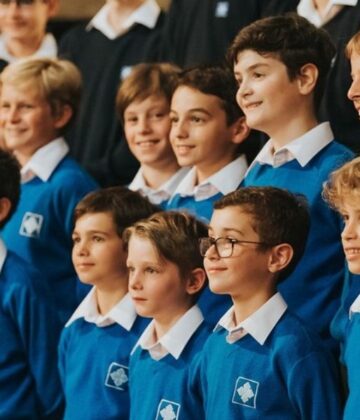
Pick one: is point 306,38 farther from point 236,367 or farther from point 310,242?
point 236,367

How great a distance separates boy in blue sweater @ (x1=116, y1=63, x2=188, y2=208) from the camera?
457cm

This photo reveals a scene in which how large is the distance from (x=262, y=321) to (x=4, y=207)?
4.25 feet

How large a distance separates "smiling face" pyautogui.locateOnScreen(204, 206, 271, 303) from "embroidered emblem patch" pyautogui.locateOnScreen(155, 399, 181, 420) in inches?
13.9

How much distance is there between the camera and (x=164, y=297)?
3.83m

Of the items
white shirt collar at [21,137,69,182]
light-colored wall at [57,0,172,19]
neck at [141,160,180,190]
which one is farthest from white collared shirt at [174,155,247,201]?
light-colored wall at [57,0,172,19]

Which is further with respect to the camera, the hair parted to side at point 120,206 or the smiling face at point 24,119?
the smiling face at point 24,119

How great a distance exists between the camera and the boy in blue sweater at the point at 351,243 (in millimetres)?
3277

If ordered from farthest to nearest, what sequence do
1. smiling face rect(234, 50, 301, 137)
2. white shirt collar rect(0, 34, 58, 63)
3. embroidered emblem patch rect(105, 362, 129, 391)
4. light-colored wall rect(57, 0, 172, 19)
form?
light-colored wall rect(57, 0, 172, 19)
white shirt collar rect(0, 34, 58, 63)
embroidered emblem patch rect(105, 362, 129, 391)
smiling face rect(234, 50, 301, 137)

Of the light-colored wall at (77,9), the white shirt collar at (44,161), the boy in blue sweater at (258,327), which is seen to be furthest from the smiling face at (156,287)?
the light-colored wall at (77,9)

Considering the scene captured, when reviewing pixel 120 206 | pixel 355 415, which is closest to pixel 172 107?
pixel 120 206

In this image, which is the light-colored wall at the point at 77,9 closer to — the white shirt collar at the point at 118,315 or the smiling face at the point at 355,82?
the white shirt collar at the point at 118,315

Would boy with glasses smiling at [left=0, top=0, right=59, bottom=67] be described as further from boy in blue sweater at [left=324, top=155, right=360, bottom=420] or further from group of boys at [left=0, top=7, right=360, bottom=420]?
boy in blue sweater at [left=324, top=155, right=360, bottom=420]

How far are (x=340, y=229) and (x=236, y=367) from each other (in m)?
0.48

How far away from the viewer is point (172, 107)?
4.34 metres
